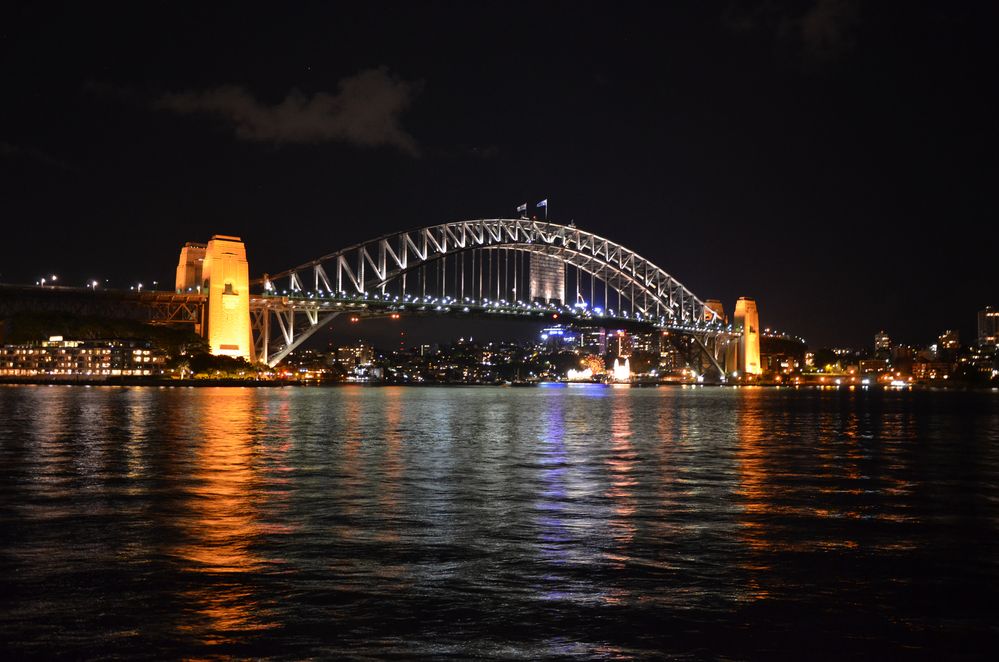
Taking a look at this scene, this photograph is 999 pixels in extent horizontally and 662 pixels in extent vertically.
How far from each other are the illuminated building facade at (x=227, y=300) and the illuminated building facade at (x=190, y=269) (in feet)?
20.9

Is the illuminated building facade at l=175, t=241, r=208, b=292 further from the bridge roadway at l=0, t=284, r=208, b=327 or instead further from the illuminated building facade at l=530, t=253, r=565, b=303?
the illuminated building facade at l=530, t=253, r=565, b=303

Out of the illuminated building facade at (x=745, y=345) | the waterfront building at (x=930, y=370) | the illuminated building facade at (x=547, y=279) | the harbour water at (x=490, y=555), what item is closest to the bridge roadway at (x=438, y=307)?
the illuminated building facade at (x=547, y=279)

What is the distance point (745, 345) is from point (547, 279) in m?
44.4

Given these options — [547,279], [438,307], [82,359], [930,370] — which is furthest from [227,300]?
[930,370]

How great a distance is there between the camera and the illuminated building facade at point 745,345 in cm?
14250

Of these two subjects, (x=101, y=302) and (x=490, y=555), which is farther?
(x=101, y=302)

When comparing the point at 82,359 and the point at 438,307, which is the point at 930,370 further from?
the point at 82,359

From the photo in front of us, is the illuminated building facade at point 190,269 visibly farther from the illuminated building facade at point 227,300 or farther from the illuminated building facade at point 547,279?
the illuminated building facade at point 547,279

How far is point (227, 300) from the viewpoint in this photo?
87125mm

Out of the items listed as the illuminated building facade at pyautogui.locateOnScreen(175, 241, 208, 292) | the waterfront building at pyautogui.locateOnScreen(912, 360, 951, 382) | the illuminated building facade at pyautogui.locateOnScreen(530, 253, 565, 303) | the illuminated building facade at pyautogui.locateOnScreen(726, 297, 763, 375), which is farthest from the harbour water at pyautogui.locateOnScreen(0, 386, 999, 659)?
the waterfront building at pyautogui.locateOnScreen(912, 360, 951, 382)

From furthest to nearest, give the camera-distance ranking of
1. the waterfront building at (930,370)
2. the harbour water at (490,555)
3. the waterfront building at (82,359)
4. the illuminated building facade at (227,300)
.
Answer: the waterfront building at (930,370) → the waterfront building at (82,359) → the illuminated building facade at (227,300) → the harbour water at (490,555)

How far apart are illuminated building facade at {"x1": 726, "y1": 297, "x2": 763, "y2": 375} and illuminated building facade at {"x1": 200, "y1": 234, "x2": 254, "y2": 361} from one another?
78.7m

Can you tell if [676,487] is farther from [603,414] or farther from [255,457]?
[603,414]

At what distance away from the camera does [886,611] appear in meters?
7.86
